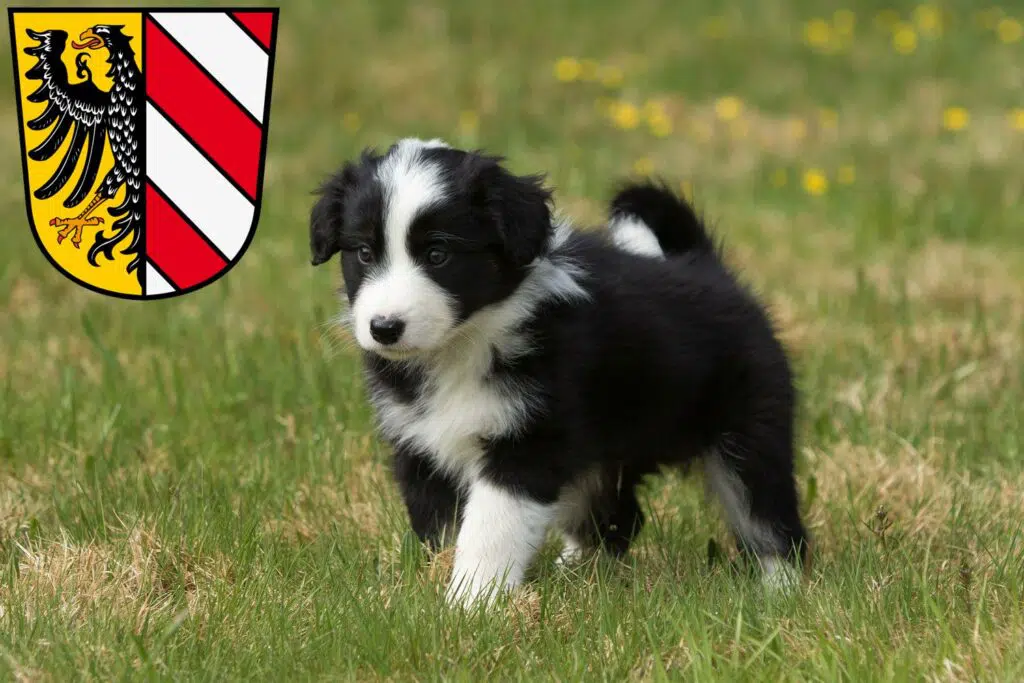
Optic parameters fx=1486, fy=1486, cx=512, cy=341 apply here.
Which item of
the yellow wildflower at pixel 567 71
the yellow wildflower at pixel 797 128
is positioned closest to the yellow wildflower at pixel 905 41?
the yellow wildflower at pixel 797 128

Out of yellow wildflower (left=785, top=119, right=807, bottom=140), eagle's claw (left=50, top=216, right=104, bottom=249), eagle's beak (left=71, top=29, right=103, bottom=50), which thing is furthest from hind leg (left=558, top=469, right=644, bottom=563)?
yellow wildflower (left=785, top=119, right=807, bottom=140)

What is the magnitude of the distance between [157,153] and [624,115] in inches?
227

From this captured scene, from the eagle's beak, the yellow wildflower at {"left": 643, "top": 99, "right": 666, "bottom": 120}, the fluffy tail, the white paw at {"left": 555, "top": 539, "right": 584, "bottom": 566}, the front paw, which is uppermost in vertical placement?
the eagle's beak

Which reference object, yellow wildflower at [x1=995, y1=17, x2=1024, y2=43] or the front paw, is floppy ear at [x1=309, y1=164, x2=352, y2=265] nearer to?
the front paw

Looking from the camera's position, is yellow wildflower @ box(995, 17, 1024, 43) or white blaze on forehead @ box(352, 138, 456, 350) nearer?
white blaze on forehead @ box(352, 138, 456, 350)

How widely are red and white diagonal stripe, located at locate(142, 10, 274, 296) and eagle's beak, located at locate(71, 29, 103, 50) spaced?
230mm

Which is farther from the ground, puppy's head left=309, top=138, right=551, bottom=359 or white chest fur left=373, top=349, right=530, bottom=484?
puppy's head left=309, top=138, right=551, bottom=359

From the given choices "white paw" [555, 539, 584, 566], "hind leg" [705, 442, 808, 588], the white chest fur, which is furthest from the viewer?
"hind leg" [705, 442, 808, 588]

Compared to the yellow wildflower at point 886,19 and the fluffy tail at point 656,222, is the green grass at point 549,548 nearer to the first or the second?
the fluffy tail at point 656,222

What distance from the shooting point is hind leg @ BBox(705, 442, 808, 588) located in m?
3.99

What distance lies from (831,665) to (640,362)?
1159 millimetres

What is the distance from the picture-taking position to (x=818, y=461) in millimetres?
4590

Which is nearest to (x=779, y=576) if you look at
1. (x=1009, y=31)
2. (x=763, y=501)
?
(x=763, y=501)

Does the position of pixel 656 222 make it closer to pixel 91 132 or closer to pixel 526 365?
pixel 526 365
